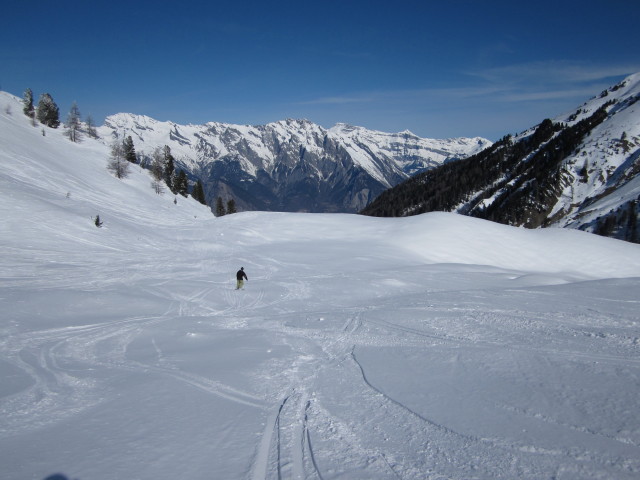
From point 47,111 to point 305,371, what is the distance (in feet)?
299

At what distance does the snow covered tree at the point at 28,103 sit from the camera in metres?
70.6

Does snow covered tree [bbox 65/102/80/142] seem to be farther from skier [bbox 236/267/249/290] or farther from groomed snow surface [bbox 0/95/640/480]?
skier [bbox 236/267/249/290]

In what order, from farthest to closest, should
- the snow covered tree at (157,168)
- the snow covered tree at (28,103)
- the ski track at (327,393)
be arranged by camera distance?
1. the snow covered tree at (157,168)
2. the snow covered tree at (28,103)
3. the ski track at (327,393)

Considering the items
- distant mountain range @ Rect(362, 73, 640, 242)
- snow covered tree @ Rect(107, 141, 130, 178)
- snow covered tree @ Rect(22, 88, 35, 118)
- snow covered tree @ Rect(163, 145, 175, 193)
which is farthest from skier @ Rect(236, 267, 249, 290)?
distant mountain range @ Rect(362, 73, 640, 242)

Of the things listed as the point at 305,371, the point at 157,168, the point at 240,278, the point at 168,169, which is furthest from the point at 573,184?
the point at 305,371

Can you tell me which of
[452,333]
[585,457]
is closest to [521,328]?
[452,333]

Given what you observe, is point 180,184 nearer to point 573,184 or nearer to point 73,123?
point 73,123

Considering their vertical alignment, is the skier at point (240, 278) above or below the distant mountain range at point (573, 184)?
below

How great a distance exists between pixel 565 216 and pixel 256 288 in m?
163

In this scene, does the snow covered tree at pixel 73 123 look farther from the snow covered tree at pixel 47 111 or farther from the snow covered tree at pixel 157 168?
the snow covered tree at pixel 157 168

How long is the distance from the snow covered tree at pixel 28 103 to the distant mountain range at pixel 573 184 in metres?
161

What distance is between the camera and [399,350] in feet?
35.3

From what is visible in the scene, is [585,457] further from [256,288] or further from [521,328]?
[256,288]

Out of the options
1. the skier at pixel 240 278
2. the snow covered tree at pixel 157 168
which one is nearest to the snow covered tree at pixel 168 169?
the snow covered tree at pixel 157 168
